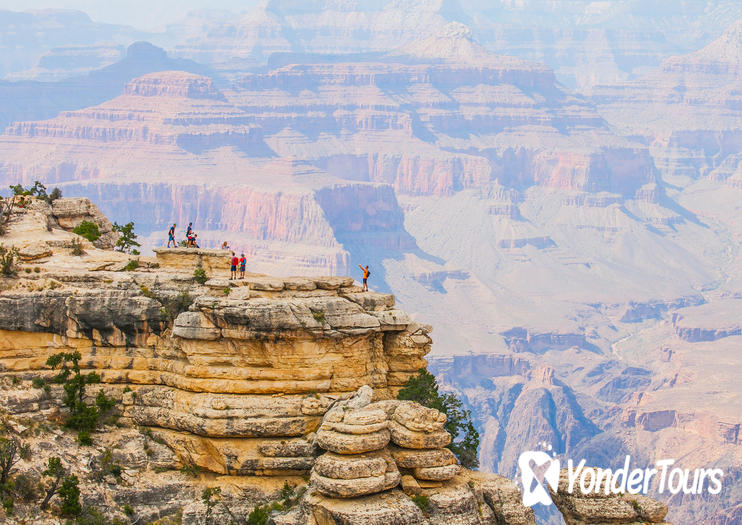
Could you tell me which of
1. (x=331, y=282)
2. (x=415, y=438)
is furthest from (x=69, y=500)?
(x=331, y=282)

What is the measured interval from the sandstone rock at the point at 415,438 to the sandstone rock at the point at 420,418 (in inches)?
6.7

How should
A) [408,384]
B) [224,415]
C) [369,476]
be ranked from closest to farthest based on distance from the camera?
[369,476] < [224,415] < [408,384]

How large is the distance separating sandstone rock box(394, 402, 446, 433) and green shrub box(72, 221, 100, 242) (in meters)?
19.8

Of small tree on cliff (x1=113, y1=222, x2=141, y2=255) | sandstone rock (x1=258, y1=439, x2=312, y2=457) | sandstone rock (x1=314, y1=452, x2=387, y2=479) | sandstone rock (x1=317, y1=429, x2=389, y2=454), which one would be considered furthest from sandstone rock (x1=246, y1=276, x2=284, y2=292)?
small tree on cliff (x1=113, y1=222, x2=141, y2=255)

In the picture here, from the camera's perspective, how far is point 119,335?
175 ft

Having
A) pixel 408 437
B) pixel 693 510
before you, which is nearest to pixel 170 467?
pixel 408 437

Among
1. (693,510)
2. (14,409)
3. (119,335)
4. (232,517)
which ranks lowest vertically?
(232,517)

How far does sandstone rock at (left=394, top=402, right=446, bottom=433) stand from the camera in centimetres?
5025

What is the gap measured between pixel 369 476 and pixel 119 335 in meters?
13.2

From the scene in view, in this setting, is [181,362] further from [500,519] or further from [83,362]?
[500,519]

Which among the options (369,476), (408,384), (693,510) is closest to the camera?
(369,476)

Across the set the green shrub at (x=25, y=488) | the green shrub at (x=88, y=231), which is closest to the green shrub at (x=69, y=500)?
the green shrub at (x=25, y=488)

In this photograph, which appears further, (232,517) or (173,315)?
(173,315)

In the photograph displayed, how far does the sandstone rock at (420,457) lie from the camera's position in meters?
Answer: 49.8
